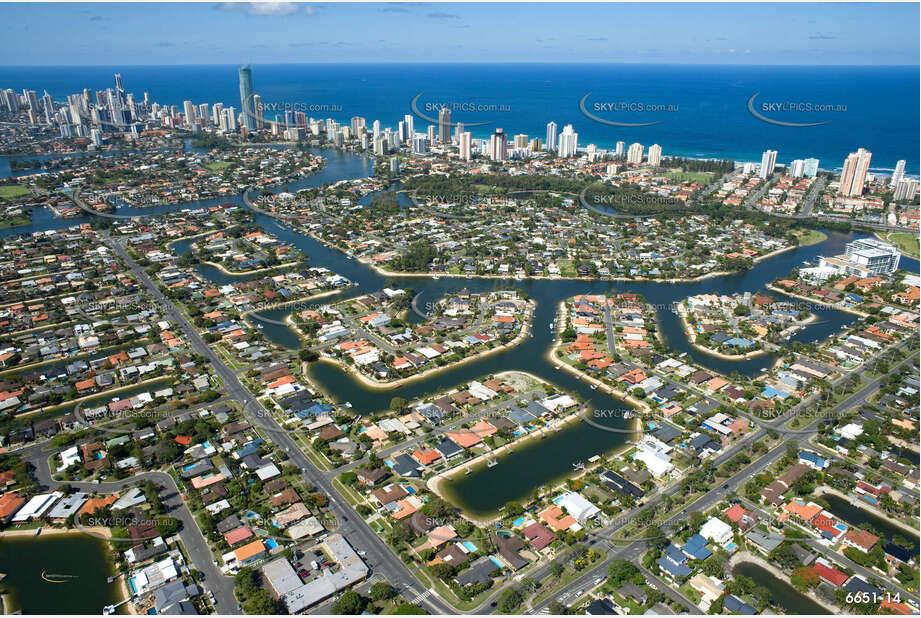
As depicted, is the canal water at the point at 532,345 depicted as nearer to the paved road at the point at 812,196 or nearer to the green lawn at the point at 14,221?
the green lawn at the point at 14,221

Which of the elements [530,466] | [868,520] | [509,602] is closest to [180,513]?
[509,602]

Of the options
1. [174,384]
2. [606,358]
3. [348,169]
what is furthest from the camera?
[348,169]

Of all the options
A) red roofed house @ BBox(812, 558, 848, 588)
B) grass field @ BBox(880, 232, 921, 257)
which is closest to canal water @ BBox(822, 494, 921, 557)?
red roofed house @ BBox(812, 558, 848, 588)

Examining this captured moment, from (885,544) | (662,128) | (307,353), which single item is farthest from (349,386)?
(662,128)

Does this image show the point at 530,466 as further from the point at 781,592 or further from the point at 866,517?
the point at 866,517

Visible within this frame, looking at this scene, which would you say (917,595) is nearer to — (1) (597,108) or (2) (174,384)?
(2) (174,384)

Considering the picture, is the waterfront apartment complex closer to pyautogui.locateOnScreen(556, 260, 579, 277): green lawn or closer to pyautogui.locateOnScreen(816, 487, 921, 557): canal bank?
pyautogui.locateOnScreen(556, 260, 579, 277): green lawn

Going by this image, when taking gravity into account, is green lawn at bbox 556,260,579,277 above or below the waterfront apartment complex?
below
